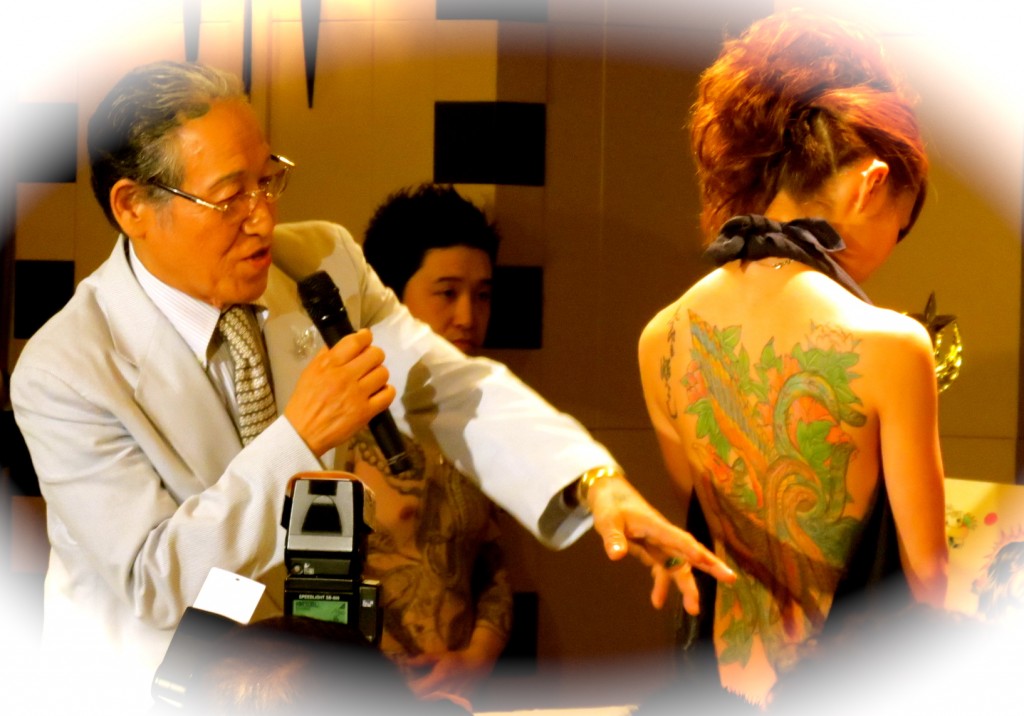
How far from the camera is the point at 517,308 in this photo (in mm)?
2268

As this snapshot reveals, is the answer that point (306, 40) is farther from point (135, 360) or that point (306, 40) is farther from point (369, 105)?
point (135, 360)

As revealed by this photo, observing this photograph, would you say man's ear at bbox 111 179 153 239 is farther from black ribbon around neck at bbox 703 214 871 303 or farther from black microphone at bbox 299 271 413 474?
black ribbon around neck at bbox 703 214 871 303

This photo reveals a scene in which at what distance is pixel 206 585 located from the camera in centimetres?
115

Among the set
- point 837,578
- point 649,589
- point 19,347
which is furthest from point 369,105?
point 837,578

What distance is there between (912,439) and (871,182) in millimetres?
343

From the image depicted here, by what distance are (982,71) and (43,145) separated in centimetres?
194

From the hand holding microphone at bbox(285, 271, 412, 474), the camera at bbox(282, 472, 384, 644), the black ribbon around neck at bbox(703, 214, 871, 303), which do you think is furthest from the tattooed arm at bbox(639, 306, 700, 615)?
the camera at bbox(282, 472, 384, 644)

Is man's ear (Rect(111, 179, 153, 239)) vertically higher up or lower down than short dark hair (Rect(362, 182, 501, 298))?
higher up

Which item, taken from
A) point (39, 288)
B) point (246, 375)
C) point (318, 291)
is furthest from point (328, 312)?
point (39, 288)

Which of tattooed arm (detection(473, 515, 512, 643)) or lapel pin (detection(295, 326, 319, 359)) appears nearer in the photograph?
lapel pin (detection(295, 326, 319, 359))

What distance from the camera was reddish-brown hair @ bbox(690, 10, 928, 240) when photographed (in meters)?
1.38

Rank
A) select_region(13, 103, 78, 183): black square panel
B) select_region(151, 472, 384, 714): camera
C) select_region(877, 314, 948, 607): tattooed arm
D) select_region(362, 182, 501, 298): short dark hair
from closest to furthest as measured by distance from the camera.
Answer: select_region(151, 472, 384, 714): camera < select_region(877, 314, 948, 607): tattooed arm < select_region(362, 182, 501, 298): short dark hair < select_region(13, 103, 78, 183): black square panel

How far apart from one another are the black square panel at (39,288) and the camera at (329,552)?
1.26m

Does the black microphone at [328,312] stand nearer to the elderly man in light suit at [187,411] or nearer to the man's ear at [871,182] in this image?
the elderly man in light suit at [187,411]
